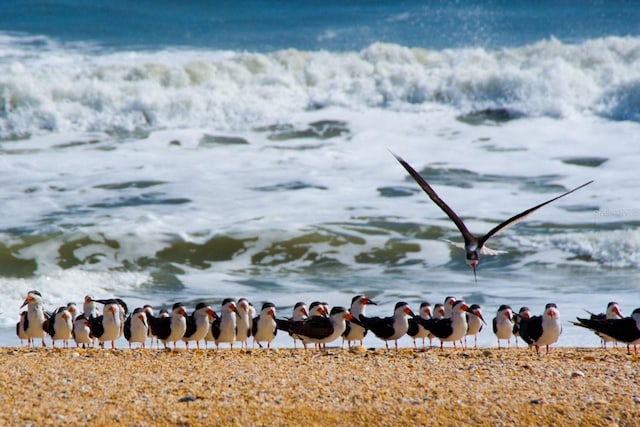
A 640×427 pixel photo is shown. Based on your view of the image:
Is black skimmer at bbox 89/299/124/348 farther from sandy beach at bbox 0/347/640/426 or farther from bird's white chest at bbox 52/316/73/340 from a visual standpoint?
sandy beach at bbox 0/347/640/426

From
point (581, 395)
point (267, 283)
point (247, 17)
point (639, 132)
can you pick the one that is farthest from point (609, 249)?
point (247, 17)

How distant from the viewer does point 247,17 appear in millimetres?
38500

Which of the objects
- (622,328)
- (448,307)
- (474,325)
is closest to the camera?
(622,328)

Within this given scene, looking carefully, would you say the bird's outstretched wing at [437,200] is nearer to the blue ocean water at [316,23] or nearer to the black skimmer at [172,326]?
the black skimmer at [172,326]

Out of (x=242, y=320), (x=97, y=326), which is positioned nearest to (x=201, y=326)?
(x=242, y=320)

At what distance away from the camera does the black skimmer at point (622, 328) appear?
10297 mm

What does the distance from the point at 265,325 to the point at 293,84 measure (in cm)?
1925

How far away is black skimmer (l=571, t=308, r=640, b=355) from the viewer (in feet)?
33.8

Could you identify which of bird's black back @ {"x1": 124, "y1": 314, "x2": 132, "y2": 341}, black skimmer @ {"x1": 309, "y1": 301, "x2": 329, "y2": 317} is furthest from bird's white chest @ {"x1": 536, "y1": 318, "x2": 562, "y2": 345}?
bird's black back @ {"x1": 124, "y1": 314, "x2": 132, "y2": 341}

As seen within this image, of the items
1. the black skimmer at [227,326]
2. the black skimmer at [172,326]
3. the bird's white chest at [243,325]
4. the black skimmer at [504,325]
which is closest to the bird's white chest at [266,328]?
the bird's white chest at [243,325]

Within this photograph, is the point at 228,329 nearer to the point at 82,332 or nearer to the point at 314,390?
the point at 82,332

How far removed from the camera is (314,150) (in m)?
23.7

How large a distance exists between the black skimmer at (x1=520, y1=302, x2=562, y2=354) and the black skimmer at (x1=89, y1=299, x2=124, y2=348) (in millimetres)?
4037

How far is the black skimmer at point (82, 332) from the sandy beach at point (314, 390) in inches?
35.6
